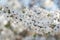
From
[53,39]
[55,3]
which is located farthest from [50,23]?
[55,3]

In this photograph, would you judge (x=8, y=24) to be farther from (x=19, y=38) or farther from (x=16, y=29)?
(x=19, y=38)

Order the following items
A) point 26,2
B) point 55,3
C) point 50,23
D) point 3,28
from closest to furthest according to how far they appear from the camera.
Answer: point 3,28 < point 50,23 < point 26,2 < point 55,3

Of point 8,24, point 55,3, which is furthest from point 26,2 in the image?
point 8,24

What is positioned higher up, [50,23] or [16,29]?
[16,29]

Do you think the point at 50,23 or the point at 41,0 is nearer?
the point at 50,23

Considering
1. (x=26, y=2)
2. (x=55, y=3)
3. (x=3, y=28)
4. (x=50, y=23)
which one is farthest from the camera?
(x=55, y=3)

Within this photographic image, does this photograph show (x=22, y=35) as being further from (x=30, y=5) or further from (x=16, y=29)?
(x=30, y=5)

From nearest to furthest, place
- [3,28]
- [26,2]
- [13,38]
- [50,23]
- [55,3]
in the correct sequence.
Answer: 1. [13,38]
2. [3,28]
3. [50,23]
4. [26,2]
5. [55,3]

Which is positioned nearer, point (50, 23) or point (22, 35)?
point (22, 35)

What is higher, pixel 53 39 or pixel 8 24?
pixel 8 24
